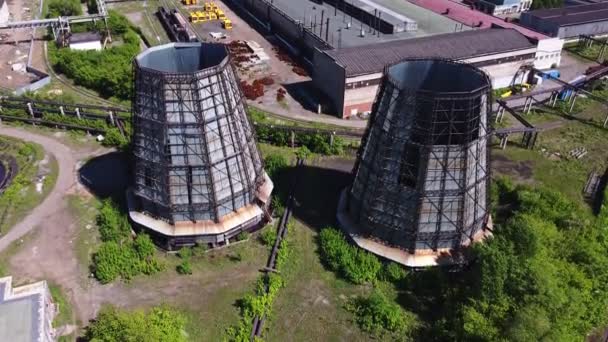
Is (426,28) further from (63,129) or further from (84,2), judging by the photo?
(84,2)

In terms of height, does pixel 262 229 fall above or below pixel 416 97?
below

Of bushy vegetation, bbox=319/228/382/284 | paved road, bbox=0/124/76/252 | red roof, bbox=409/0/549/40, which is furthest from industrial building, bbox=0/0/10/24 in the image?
bushy vegetation, bbox=319/228/382/284

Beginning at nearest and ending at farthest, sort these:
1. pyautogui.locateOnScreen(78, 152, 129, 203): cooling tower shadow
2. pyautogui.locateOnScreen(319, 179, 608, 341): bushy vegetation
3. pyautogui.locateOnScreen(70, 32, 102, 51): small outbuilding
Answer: pyautogui.locateOnScreen(319, 179, 608, 341): bushy vegetation, pyautogui.locateOnScreen(78, 152, 129, 203): cooling tower shadow, pyautogui.locateOnScreen(70, 32, 102, 51): small outbuilding

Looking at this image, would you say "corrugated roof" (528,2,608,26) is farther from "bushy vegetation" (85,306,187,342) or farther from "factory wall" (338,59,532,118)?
"bushy vegetation" (85,306,187,342)

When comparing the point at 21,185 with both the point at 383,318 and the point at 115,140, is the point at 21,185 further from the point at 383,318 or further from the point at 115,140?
the point at 383,318

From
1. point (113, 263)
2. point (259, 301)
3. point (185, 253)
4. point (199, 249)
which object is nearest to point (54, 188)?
point (113, 263)

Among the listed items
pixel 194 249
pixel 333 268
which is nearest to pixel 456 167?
pixel 333 268

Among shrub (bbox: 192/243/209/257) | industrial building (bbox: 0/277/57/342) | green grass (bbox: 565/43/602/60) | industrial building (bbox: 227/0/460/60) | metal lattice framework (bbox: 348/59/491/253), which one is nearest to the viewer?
industrial building (bbox: 0/277/57/342)
